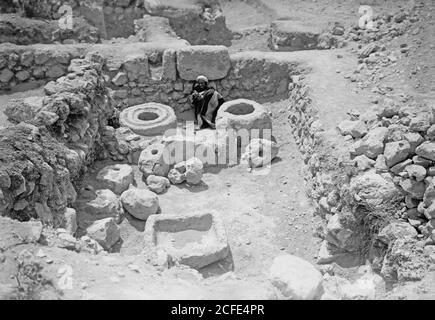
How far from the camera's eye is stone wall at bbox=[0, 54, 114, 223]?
18.0ft

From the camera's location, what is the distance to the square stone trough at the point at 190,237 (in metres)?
5.97

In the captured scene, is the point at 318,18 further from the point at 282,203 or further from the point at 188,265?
the point at 188,265

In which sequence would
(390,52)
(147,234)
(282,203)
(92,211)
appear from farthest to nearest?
1. (390,52)
2. (282,203)
3. (92,211)
4. (147,234)

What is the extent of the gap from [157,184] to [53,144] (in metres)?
1.87

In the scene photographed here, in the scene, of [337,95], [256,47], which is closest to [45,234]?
[337,95]

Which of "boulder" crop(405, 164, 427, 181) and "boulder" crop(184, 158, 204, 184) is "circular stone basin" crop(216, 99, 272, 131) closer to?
"boulder" crop(184, 158, 204, 184)

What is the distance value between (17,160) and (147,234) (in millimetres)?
1879

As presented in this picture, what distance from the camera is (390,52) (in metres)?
9.38

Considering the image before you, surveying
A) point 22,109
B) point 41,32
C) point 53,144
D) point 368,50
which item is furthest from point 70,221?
point 41,32

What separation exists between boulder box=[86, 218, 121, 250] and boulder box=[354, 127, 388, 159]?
3.48 meters

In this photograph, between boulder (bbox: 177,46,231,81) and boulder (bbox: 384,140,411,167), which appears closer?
boulder (bbox: 384,140,411,167)

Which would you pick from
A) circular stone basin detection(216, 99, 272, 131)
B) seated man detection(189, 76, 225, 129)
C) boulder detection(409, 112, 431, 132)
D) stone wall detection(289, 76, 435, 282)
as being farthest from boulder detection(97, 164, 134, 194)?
boulder detection(409, 112, 431, 132)

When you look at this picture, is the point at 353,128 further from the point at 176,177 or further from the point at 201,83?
the point at 201,83

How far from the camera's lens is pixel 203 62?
32.6ft
